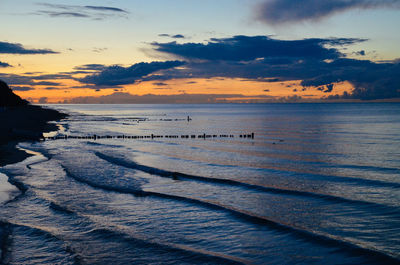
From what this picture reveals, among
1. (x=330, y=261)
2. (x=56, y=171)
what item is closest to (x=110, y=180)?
(x=56, y=171)

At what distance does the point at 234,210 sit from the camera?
15.7m

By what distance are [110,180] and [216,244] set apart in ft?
40.1

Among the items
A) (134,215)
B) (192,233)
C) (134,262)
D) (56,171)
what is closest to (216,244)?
(192,233)

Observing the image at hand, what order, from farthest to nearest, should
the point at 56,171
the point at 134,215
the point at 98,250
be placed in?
1. the point at 56,171
2. the point at 134,215
3. the point at 98,250

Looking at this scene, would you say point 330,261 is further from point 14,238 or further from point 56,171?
point 56,171

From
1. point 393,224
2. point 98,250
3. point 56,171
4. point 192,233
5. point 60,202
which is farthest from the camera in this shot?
point 56,171

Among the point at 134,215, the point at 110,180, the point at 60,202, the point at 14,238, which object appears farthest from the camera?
the point at 110,180

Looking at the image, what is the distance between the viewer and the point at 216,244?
1176cm

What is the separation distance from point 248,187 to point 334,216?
6.28 m

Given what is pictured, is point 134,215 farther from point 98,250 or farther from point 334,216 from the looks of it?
point 334,216

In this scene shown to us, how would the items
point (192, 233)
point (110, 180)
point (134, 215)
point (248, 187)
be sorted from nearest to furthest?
point (192, 233) < point (134, 215) < point (248, 187) < point (110, 180)

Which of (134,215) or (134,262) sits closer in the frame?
(134,262)

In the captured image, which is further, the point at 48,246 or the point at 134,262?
the point at 48,246

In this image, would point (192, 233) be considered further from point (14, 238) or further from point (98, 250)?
point (14, 238)
